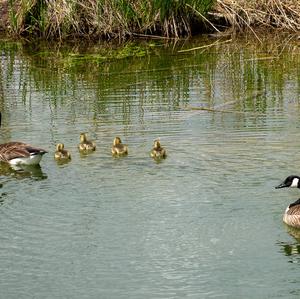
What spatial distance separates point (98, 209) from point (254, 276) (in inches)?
114

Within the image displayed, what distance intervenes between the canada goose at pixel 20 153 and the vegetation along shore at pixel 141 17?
9.40 meters

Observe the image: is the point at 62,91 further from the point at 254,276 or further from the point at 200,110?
the point at 254,276

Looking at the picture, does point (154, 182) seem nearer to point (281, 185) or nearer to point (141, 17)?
point (281, 185)

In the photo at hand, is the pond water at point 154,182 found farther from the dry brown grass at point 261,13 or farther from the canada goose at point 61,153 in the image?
the dry brown grass at point 261,13

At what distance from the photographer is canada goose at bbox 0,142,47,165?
15.2 meters

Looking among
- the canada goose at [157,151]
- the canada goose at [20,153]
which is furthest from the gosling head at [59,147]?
the canada goose at [157,151]

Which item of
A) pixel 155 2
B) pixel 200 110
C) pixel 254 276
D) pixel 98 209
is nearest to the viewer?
pixel 254 276

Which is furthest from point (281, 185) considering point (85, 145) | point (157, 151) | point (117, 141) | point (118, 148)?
point (85, 145)

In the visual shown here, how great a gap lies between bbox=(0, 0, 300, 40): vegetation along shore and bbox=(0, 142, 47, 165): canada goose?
30.8 feet

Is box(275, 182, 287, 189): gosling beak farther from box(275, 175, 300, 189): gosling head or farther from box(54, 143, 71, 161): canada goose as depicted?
box(54, 143, 71, 161): canada goose

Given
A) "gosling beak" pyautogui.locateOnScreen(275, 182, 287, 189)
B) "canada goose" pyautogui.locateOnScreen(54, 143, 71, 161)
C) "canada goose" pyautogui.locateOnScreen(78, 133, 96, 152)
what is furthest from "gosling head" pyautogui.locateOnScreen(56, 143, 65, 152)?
"gosling beak" pyautogui.locateOnScreen(275, 182, 287, 189)

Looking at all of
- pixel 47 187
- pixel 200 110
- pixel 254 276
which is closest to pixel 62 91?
pixel 200 110

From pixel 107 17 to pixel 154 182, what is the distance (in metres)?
11.5

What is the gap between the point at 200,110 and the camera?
18078mm
